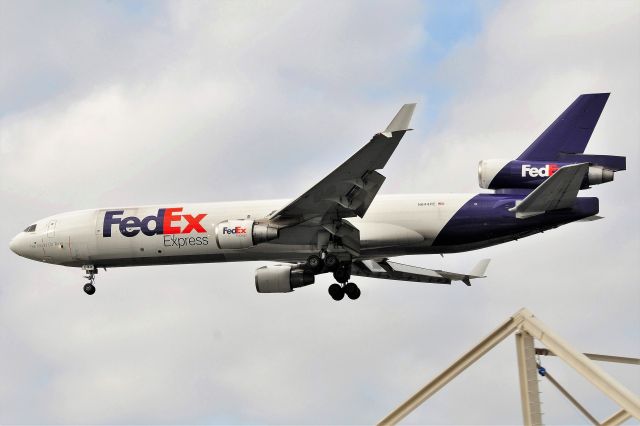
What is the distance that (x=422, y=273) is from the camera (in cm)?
4988

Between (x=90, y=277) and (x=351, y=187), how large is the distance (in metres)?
12.5

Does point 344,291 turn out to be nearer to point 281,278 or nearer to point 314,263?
point 314,263

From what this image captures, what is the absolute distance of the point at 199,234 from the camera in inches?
1713

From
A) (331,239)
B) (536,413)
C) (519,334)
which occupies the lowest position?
(536,413)

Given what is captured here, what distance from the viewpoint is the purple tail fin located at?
42.2 metres

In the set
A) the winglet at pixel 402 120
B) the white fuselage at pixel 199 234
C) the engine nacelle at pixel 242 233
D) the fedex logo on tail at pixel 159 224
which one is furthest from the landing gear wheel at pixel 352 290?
the winglet at pixel 402 120

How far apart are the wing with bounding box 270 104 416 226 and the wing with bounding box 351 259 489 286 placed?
6.95 meters

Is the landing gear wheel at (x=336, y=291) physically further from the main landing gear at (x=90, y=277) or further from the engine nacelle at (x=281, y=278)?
the main landing gear at (x=90, y=277)

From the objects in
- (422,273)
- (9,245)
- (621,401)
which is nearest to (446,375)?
(621,401)

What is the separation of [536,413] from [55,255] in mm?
27317

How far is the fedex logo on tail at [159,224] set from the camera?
1722 inches

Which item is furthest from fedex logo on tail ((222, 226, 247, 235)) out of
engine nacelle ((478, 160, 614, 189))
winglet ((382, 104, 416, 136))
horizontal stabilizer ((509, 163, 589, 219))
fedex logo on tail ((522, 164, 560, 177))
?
fedex logo on tail ((522, 164, 560, 177))

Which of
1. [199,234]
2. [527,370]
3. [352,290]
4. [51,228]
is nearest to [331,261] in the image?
[352,290]

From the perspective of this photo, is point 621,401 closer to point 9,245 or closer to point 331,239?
point 331,239
